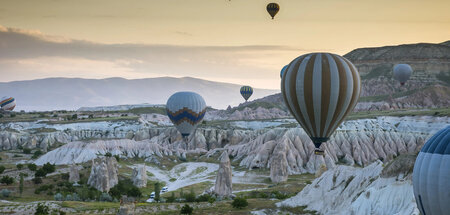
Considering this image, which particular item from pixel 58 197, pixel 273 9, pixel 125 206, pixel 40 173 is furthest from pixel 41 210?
pixel 273 9

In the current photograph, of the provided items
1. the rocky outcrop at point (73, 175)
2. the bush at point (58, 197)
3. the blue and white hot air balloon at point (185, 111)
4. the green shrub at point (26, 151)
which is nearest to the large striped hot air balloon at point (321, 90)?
the bush at point (58, 197)

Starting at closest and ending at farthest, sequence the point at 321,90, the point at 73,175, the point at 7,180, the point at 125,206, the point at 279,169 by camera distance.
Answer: the point at 125,206 → the point at 321,90 → the point at 7,180 → the point at 73,175 → the point at 279,169

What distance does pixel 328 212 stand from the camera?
51938mm

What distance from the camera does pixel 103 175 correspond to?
7681 centimetres

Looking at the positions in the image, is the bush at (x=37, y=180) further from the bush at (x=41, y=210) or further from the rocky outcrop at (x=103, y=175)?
the bush at (x=41, y=210)

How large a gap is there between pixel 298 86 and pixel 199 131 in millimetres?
84195

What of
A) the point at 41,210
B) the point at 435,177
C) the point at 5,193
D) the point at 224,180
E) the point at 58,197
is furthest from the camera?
the point at 224,180

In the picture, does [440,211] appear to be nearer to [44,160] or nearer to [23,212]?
[23,212]

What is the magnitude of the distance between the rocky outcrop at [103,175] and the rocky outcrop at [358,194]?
103ft

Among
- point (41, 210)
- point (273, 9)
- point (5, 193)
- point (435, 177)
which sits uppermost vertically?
point (273, 9)

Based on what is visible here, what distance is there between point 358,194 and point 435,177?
19407 millimetres

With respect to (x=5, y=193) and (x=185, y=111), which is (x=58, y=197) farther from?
(x=185, y=111)

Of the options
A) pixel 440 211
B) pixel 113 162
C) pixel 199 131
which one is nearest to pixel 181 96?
pixel 199 131

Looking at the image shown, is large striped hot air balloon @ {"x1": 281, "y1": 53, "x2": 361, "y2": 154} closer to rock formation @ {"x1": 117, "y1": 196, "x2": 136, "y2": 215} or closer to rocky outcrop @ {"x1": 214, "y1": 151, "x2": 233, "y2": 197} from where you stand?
rocky outcrop @ {"x1": 214, "y1": 151, "x2": 233, "y2": 197}
